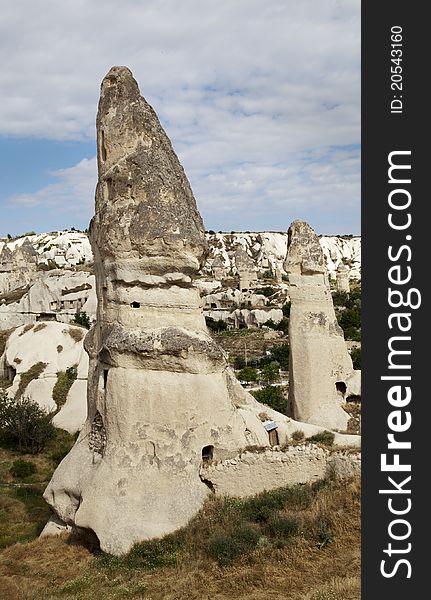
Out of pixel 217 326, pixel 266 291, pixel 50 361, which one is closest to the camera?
pixel 50 361

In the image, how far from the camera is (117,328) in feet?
29.6

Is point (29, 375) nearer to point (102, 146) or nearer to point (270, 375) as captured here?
point (270, 375)

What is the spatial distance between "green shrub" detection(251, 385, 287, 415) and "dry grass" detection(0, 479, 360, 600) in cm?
1091

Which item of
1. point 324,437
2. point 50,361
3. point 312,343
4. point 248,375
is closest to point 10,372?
point 50,361

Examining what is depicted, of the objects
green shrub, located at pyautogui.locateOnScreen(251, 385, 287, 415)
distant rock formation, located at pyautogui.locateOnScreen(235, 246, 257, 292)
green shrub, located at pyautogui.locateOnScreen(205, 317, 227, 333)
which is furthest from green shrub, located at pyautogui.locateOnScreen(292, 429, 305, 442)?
distant rock formation, located at pyautogui.locateOnScreen(235, 246, 257, 292)

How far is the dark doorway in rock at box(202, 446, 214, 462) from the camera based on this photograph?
29.0 feet

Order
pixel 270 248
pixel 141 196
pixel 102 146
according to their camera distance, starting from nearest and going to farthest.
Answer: pixel 141 196 < pixel 102 146 < pixel 270 248

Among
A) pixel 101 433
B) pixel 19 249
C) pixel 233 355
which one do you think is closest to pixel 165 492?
pixel 101 433

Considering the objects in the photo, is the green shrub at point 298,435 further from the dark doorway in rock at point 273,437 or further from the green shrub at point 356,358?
the green shrub at point 356,358

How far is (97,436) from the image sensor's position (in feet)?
30.1

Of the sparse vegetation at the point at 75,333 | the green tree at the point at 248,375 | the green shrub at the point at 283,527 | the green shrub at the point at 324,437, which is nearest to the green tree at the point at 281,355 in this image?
the green tree at the point at 248,375

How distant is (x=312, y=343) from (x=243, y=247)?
8464 cm

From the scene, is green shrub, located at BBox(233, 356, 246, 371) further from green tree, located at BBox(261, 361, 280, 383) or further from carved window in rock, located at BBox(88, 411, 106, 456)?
carved window in rock, located at BBox(88, 411, 106, 456)

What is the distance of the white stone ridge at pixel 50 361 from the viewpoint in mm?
19859
